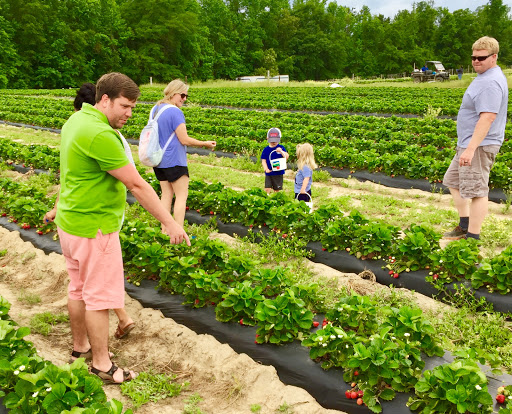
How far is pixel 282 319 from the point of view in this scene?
3.54m

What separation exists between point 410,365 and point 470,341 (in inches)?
40.2

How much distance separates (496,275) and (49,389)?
3.89 m

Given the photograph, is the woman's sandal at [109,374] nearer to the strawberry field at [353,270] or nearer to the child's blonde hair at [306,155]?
the strawberry field at [353,270]

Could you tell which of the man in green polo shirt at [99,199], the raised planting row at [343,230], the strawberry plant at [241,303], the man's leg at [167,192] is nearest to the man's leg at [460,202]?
the raised planting row at [343,230]

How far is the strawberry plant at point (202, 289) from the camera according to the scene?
13.2 feet

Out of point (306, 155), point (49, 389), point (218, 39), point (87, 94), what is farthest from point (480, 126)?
point (218, 39)

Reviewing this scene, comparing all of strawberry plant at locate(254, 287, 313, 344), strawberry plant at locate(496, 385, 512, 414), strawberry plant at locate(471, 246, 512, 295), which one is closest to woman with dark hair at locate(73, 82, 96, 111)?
strawberry plant at locate(254, 287, 313, 344)

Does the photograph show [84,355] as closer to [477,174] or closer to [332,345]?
[332,345]

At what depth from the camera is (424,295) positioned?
181 inches

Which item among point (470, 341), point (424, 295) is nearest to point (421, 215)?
point (424, 295)

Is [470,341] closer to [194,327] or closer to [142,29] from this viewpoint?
[194,327]

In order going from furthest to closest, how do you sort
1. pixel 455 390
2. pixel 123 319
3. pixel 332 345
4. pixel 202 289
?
pixel 202 289
pixel 123 319
pixel 332 345
pixel 455 390

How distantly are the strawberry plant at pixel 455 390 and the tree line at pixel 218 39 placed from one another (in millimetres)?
55169

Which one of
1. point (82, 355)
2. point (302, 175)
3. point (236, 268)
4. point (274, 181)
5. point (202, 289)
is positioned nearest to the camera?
point (82, 355)
